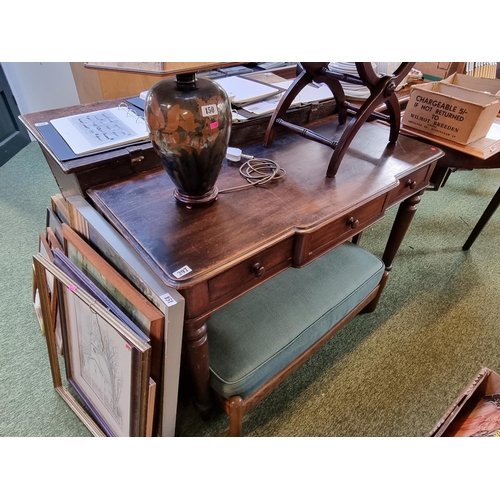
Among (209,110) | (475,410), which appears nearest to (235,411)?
(475,410)

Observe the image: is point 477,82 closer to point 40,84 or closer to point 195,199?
point 195,199

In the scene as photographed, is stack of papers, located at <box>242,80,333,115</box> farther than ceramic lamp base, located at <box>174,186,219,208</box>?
Yes

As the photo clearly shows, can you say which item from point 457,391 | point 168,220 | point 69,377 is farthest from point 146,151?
point 457,391

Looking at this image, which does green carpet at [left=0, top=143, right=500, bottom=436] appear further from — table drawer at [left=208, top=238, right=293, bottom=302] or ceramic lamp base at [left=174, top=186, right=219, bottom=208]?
ceramic lamp base at [left=174, top=186, right=219, bottom=208]

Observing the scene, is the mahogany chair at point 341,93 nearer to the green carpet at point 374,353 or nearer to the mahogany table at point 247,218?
the mahogany table at point 247,218

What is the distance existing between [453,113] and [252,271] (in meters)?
1.05

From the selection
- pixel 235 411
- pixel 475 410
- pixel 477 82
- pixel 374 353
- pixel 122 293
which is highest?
pixel 477 82

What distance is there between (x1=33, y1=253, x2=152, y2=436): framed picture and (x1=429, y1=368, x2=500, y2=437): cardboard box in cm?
78

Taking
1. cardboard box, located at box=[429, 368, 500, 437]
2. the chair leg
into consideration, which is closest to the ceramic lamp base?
the chair leg

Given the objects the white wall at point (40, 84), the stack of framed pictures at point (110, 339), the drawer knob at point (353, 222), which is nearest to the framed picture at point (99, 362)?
the stack of framed pictures at point (110, 339)

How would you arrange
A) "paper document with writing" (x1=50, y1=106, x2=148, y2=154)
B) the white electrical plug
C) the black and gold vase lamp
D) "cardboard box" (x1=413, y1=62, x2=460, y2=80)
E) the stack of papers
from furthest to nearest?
"cardboard box" (x1=413, y1=62, x2=460, y2=80) → the stack of papers → the white electrical plug → "paper document with writing" (x1=50, y1=106, x2=148, y2=154) → the black and gold vase lamp

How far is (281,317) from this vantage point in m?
1.08

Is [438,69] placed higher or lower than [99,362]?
higher

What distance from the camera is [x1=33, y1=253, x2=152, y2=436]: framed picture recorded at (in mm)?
833
